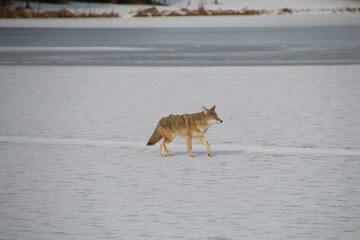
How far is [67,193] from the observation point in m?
6.98

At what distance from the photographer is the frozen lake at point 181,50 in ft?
72.7

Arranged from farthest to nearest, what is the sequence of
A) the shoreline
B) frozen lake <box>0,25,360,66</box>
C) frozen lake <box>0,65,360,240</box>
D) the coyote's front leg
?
the shoreline, frozen lake <box>0,25,360,66</box>, the coyote's front leg, frozen lake <box>0,65,360,240</box>

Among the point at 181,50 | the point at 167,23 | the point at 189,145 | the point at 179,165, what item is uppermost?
the point at 189,145

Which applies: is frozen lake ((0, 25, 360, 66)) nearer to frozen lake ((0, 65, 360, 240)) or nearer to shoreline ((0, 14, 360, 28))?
frozen lake ((0, 65, 360, 240))

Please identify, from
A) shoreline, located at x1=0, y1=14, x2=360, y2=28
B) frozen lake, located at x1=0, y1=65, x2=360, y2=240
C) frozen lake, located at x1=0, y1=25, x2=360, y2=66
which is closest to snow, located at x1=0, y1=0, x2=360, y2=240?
frozen lake, located at x1=0, y1=65, x2=360, y2=240

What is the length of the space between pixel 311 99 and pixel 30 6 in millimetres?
63098

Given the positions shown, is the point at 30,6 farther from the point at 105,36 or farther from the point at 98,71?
the point at 98,71

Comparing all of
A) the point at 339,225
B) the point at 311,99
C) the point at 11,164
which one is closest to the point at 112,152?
the point at 11,164

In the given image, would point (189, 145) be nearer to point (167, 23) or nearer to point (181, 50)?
point (181, 50)

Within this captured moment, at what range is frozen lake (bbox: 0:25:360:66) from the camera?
72.7 ft

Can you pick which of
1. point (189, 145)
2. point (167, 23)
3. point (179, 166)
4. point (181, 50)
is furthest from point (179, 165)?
point (167, 23)

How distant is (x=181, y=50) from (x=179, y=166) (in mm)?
18888

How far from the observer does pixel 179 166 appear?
26.9 ft

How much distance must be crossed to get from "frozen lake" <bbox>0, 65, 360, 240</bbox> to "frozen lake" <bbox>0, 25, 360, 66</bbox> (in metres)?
6.33
